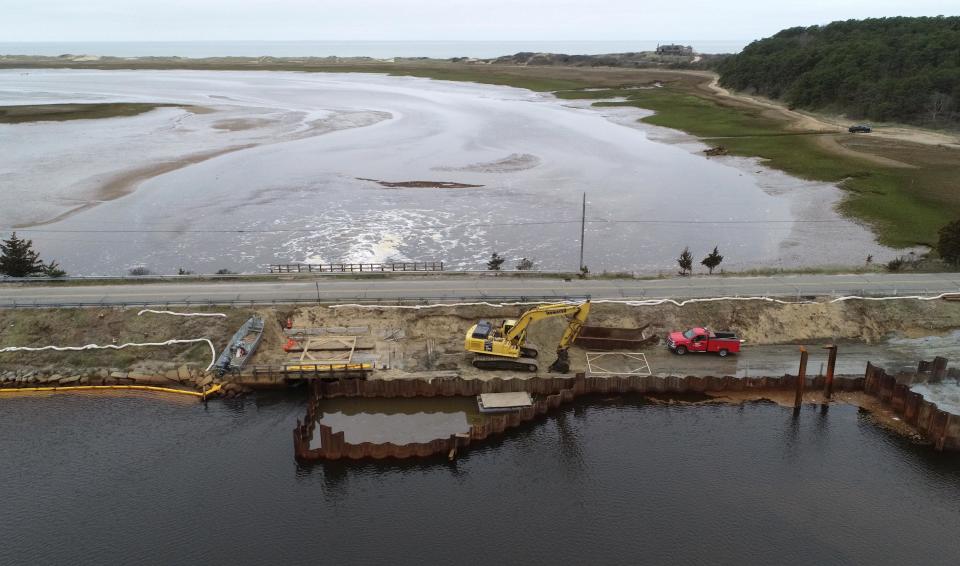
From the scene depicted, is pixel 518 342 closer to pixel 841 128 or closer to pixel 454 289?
pixel 454 289

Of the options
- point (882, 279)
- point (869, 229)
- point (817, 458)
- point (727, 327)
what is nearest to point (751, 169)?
point (869, 229)

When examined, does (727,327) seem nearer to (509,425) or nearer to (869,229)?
(509,425)

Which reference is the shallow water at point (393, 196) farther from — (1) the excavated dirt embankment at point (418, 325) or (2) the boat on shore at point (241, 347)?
(2) the boat on shore at point (241, 347)

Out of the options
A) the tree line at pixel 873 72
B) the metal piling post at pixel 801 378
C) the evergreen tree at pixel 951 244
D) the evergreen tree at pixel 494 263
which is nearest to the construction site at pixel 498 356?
the metal piling post at pixel 801 378

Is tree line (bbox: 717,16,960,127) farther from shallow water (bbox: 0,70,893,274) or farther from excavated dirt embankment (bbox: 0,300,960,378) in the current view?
excavated dirt embankment (bbox: 0,300,960,378)

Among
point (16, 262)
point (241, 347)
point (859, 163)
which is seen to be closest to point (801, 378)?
point (241, 347)

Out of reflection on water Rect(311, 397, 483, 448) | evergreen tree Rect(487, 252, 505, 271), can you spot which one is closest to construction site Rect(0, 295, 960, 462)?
reflection on water Rect(311, 397, 483, 448)
